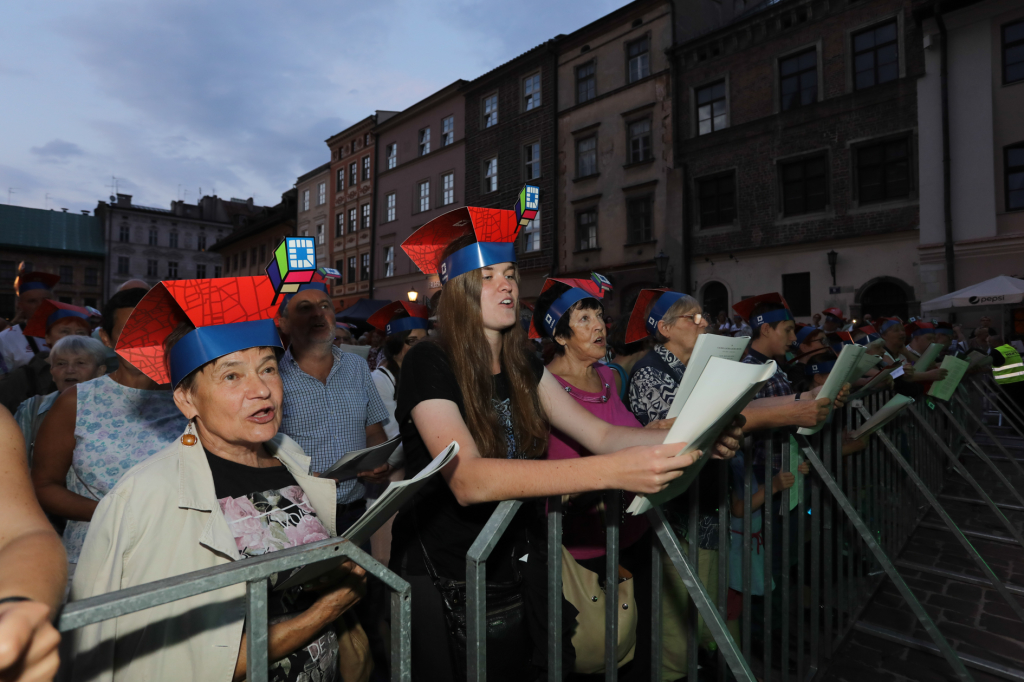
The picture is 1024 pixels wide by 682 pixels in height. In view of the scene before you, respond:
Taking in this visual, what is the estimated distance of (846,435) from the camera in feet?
11.5

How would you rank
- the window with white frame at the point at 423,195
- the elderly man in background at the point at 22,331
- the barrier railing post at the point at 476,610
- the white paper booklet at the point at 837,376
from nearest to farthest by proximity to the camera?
the barrier railing post at the point at 476,610 → the white paper booklet at the point at 837,376 → the elderly man in background at the point at 22,331 → the window with white frame at the point at 423,195

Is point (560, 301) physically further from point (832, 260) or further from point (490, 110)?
point (490, 110)

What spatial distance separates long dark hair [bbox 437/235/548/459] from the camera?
1.83 m

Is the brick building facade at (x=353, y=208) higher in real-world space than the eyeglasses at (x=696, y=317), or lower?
higher

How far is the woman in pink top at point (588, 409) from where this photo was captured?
257 centimetres

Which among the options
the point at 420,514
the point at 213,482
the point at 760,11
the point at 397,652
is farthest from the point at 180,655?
the point at 760,11

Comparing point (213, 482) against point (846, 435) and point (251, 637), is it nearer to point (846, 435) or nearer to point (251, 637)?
point (251, 637)

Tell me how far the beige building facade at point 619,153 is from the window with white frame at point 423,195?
27.7 ft

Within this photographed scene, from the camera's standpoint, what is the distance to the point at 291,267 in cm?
207

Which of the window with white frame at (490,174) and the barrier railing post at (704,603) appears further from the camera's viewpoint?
the window with white frame at (490,174)

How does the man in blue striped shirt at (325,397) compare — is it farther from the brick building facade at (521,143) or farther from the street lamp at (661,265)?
the brick building facade at (521,143)

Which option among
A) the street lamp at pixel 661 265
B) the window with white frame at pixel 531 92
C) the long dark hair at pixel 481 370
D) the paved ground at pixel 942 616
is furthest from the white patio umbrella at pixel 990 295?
the window with white frame at pixel 531 92

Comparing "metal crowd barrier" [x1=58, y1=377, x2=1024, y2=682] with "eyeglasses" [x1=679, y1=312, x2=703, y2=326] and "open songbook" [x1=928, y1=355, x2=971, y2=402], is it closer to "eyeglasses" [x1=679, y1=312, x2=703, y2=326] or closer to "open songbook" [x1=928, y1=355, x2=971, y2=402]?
"open songbook" [x1=928, y1=355, x2=971, y2=402]

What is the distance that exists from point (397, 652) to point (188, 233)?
64819mm
